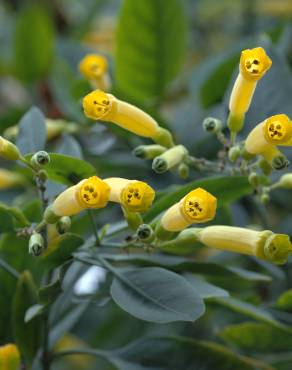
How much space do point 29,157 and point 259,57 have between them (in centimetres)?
35

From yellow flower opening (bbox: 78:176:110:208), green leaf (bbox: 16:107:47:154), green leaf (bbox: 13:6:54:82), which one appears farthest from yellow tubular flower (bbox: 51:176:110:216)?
green leaf (bbox: 13:6:54:82)

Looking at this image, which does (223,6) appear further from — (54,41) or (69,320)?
(69,320)

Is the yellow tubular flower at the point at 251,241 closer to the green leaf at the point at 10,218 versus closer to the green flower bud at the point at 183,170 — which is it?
the green flower bud at the point at 183,170

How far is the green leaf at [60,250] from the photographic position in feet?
3.61

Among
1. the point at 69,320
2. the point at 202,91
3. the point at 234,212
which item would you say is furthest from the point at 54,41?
the point at 69,320

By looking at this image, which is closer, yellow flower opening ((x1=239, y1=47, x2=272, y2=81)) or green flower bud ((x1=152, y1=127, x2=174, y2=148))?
yellow flower opening ((x1=239, y1=47, x2=272, y2=81))

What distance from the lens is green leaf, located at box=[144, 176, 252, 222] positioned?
116cm

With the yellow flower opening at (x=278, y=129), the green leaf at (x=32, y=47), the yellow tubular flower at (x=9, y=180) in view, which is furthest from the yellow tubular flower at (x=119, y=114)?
the green leaf at (x=32, y=47)

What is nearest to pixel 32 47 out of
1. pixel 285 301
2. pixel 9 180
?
pixel 9 180

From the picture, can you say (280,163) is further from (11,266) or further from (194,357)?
(11,266)

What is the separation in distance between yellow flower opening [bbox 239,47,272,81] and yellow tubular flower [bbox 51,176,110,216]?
0.87 ft

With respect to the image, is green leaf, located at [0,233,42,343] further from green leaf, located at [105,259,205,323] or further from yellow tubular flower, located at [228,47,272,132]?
yellow tubular flower, located at [228,47,272,132]

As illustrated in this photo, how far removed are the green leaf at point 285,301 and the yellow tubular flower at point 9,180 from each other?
2.01 feet

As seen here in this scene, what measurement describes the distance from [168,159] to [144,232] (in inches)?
5.2
